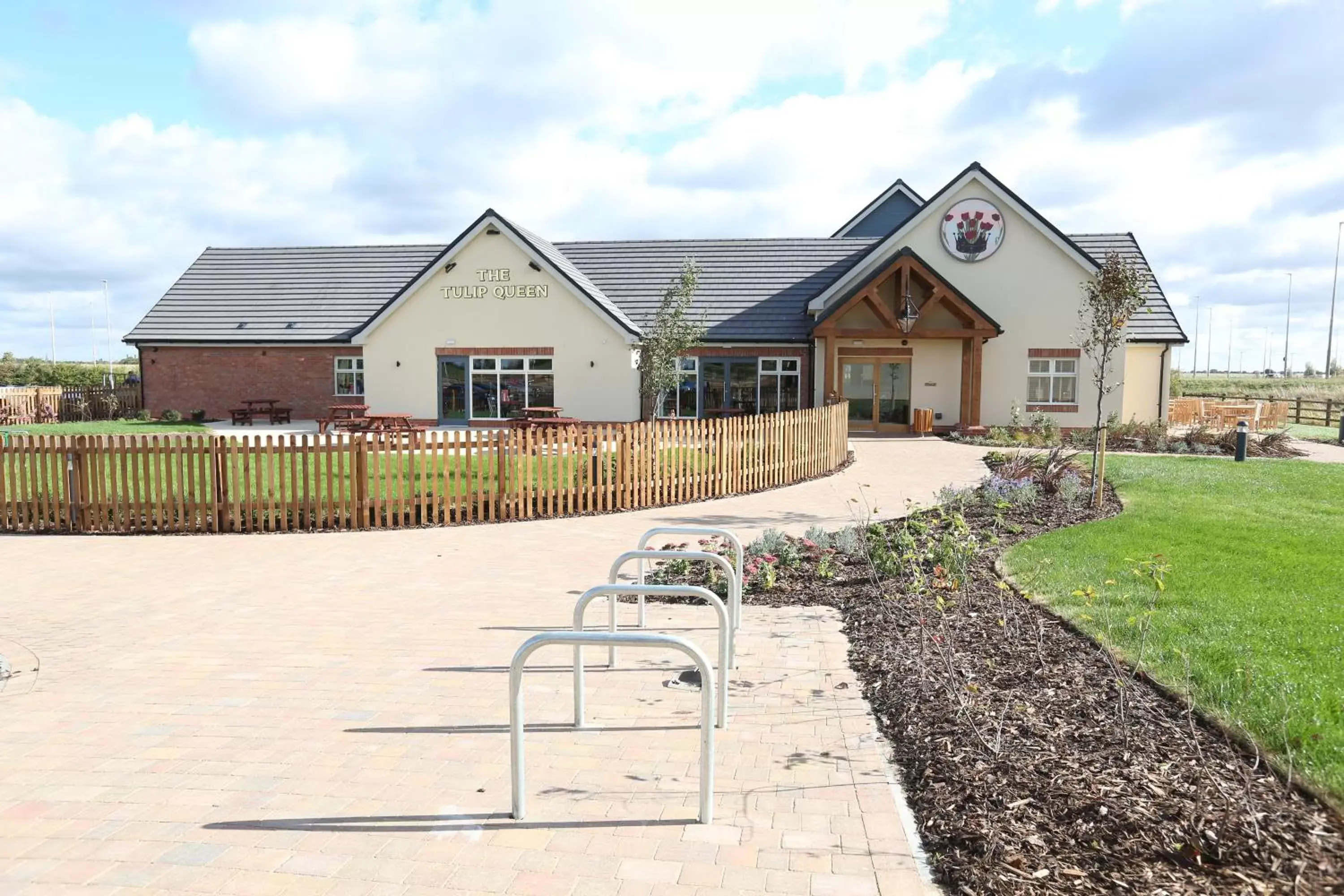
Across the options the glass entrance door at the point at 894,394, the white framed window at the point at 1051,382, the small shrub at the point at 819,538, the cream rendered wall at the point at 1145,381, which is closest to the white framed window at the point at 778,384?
the glass entrance door at the point at 894,394

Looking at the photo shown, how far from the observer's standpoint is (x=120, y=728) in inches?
211

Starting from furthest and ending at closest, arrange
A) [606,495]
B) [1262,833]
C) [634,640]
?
[606,495] → [634,640] → [1262,833]

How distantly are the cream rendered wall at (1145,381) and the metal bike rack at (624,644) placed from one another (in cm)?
2830

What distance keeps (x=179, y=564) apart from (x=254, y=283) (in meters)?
28.5

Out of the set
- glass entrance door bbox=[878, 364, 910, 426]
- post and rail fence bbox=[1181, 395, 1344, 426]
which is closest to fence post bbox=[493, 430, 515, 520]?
glass entrance door bbox=[878, 364, 910, 426]

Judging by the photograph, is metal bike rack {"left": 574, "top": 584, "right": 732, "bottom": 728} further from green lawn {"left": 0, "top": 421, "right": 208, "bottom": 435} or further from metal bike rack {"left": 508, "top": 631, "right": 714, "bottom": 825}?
green lawn {"left": 0, "top": 421, "right": 208, "bottom": 435}

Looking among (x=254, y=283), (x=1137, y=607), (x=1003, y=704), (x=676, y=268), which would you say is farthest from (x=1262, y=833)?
(x=254, y=283)

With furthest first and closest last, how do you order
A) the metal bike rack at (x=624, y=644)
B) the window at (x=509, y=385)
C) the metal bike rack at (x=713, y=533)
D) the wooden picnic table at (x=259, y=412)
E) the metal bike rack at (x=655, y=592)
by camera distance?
the wooden picnic table at (x=259, y=412) → the window at (x=509, y=385) → the metal bike rack at (x=713, y=533) → the metal bike rack at (x=655, y=592) → the metal bike rack at (x=624, y=644)

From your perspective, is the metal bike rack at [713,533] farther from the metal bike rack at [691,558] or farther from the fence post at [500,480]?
the fence post at [500,480]

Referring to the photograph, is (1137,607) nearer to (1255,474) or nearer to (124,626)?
(124,626)

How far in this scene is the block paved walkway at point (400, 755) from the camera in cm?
385

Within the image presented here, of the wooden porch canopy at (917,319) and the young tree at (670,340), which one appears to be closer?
the young tree at (670,340)

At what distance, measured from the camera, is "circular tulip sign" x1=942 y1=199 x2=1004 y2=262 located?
29.0 metres

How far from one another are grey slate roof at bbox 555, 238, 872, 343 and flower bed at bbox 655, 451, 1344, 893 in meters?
22.2
